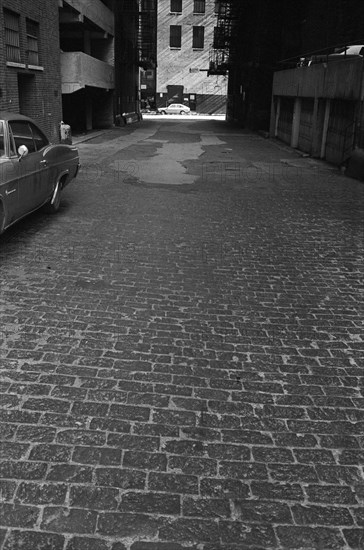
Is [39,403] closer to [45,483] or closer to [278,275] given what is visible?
[45,483]

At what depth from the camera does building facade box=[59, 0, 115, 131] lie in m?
24.4

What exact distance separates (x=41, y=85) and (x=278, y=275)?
16.4 meters

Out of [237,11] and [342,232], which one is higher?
[237,11]

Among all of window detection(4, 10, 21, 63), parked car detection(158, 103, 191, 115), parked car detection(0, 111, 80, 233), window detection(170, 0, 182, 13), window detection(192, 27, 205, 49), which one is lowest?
parked car detection(158, 103, 191, 115)

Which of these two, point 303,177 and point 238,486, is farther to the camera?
point 303,177

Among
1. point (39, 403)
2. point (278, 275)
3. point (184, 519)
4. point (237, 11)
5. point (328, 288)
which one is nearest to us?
point (184, 519)

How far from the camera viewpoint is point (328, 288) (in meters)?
6.41

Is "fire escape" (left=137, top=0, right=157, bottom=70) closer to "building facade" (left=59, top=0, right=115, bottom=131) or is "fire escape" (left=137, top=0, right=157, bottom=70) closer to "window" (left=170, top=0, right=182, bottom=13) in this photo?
"building facade" (left=59, top=0, right=115, bottom=131)

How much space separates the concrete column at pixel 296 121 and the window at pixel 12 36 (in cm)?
1204

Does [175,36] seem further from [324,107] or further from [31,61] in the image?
[324,107]

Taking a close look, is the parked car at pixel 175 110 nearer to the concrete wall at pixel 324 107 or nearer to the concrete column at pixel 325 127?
the concrete wall at pixel 324 107

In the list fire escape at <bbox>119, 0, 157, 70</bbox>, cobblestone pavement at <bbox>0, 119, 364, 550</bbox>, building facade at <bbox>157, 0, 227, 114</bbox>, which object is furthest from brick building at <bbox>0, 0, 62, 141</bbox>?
building facade at <bbox>157, 0, 227, 114</bbox>

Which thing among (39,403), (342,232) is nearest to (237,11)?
(342,232)

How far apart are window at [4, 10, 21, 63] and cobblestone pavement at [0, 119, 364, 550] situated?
1040cm
